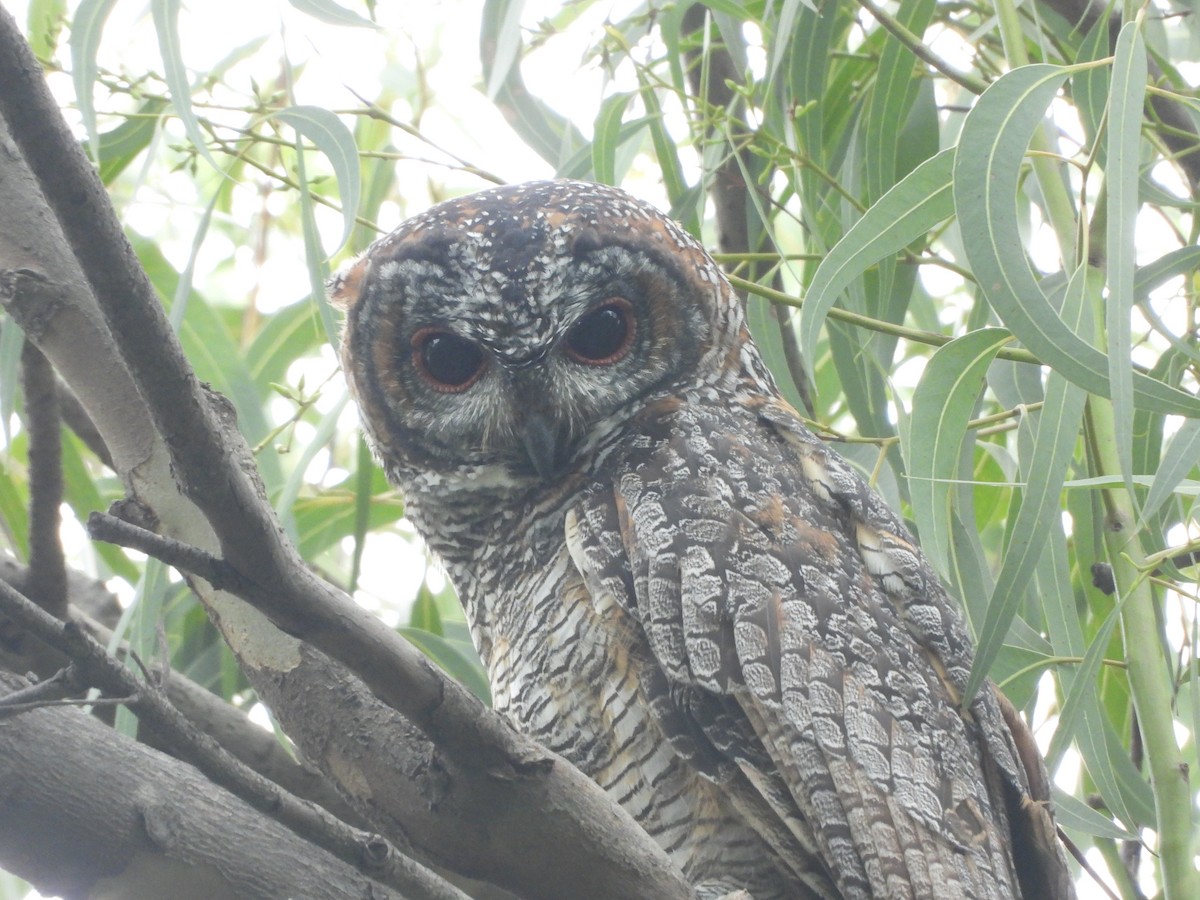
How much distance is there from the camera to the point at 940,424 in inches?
79.5

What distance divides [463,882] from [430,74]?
332cm

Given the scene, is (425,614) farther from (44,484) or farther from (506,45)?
(506,45)

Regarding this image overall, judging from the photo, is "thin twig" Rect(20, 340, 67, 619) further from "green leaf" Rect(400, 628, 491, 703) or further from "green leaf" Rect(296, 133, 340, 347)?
"green leaf" Rect(400, 628, 491, 703)

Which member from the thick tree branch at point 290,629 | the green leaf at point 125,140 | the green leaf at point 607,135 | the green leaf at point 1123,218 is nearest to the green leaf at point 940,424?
the green leaf at point 1123,218

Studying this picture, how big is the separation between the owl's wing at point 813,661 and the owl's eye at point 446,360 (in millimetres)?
318

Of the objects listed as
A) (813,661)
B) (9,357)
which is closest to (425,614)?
(9,357)

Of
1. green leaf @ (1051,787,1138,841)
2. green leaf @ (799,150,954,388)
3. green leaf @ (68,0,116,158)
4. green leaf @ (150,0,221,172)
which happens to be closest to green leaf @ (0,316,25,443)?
green leaf @ (68,0,116,158)

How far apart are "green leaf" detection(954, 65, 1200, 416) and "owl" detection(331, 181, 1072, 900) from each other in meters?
0.53

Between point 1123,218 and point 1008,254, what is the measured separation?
0.52 feet

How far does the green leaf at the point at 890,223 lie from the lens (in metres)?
1.95

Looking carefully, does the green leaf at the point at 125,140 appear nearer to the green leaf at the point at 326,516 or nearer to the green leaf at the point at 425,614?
the green leaf at the point at 326,516

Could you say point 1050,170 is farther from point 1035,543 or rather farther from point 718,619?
point 718,619

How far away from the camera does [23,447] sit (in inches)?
136

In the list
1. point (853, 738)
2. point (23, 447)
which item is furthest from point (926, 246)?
point (23, 447)
